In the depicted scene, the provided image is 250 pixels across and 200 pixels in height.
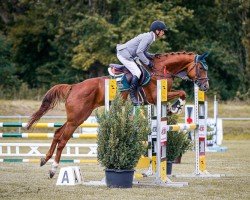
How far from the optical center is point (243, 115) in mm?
33156

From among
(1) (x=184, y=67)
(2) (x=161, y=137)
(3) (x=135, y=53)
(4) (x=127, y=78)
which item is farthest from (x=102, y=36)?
(2) (x=161, y=137)

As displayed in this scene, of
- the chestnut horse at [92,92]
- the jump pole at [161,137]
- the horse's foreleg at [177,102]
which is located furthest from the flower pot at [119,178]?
the horse's foreleg at [177,102]


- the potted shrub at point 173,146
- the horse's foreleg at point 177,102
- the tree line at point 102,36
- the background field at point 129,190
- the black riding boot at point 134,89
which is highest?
the tree line at point 102,36

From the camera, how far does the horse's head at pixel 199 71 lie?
13.1 meters

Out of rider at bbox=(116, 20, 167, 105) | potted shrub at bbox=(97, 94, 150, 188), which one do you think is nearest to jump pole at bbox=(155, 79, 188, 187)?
potted shrub at bbox=(97, 94, 150, 188)

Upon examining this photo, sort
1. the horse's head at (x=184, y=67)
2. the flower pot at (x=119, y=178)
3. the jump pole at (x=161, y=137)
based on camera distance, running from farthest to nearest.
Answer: the horse's head at (x=184, y=67) → the jump pole at (x=161, y=137) → the flower pot at (x=119, y=178)

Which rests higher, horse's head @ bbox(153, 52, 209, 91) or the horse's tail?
horse's head @ bbox(153, 52, 209, 91)

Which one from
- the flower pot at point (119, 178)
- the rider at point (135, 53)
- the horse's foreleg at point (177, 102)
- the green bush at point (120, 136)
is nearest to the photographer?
the green bush at point (120, 136)

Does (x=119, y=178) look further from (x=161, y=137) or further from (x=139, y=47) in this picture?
(x=139, y=47)

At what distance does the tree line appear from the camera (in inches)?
1588

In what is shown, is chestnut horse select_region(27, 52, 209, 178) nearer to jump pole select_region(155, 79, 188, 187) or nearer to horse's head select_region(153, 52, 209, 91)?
horse's head select_region(153, 52, 209, 91)

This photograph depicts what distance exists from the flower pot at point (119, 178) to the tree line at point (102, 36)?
28.7 metres

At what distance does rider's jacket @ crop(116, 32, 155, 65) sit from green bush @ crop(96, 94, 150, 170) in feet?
5.37

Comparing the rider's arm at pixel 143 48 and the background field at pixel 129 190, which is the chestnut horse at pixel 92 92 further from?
the background field at pixel 129 190
